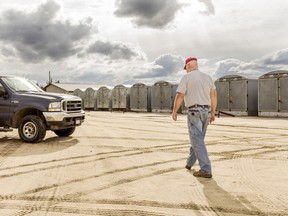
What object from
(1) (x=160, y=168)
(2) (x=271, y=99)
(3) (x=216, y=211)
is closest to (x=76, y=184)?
(1) (x=160, y=168)

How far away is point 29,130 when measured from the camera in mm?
9852

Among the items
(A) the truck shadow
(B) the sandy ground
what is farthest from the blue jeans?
(A) the truck shadow

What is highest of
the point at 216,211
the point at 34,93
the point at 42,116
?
the point at 34,93

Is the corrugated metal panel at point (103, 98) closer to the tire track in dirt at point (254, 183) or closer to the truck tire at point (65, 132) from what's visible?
the truck tire at point (65, 132)

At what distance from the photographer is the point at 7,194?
15.7ft

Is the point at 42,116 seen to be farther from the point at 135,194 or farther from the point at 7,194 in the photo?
the point at 135,194

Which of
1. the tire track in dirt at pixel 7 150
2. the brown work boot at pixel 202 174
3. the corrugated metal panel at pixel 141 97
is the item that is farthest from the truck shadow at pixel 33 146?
the corrugated metal panel at pixel 141 97

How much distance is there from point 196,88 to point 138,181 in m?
1.83

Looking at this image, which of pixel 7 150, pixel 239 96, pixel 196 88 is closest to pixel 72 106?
pixel 7 150

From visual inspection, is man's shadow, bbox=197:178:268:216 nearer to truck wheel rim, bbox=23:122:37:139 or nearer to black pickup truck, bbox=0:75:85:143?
black pickup truck, bbox=0:75:85:143

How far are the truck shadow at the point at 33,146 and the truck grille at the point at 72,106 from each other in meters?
0.97

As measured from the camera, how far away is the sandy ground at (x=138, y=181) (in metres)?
4.15

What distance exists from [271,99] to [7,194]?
20.8 meters

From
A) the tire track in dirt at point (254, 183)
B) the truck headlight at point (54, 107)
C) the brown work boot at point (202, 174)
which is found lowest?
the tire track in dirt at point (254, 183)
